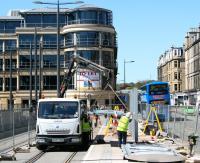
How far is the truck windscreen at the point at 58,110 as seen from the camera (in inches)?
979

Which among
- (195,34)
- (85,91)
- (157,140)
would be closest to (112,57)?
(85,91)

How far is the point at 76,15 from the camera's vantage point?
9219 centimetres

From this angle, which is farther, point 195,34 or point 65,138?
point 195,34

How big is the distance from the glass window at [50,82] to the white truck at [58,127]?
7053 cm

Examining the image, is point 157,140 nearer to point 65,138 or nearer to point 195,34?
→ point 65,138

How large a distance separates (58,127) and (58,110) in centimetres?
99

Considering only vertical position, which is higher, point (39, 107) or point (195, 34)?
point (195, 34)

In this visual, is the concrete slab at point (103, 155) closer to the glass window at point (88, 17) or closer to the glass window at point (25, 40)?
the glass window at point (88, 17)

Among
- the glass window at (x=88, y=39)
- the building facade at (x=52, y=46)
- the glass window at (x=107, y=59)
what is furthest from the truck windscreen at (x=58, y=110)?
the glass window at (x=107, y=59)

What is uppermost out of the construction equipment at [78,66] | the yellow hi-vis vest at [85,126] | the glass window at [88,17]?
the glass window at [88,17]

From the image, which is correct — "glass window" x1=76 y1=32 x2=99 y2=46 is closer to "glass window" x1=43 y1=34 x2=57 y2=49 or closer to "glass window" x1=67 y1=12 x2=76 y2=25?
"glass window" x1=67 y1=12 x2=76 y2=25

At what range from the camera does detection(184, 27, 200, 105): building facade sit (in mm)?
128175

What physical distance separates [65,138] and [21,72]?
73591 mm

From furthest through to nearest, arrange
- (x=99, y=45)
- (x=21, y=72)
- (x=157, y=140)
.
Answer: (x=21, y=72) < (x=99, y=45) < (x=157, y=140)
